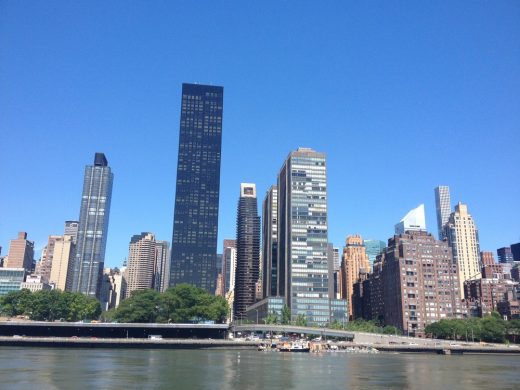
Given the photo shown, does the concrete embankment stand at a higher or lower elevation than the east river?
lower

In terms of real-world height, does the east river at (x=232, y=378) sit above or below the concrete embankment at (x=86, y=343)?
above

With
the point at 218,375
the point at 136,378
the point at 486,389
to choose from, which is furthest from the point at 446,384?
the point at 136,378

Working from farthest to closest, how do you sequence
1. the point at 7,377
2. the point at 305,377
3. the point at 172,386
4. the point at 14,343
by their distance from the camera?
1. the point at 14,343
2. the point at 305,377
3. the point at 7,377
4. the point at 172,386

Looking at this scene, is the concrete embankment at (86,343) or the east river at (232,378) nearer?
the east river at (232,378)

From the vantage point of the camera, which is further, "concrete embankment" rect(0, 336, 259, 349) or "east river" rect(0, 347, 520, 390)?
"concrete embankment" rect(0, 336, 259, 349)

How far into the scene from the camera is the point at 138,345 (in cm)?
19850

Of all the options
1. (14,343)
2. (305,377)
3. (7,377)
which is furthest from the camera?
(14,343)

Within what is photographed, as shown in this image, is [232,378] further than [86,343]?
No

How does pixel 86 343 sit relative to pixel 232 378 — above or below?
below

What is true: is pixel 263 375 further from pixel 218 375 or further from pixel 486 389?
pixel 486 389

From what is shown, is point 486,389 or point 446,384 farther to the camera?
point 446,384

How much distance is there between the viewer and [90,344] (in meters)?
195

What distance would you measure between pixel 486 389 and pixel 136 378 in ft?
167

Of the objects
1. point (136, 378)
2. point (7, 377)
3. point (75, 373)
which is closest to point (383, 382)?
point (136, 378)
